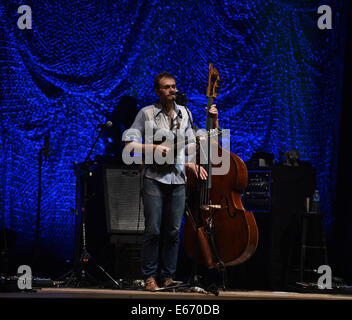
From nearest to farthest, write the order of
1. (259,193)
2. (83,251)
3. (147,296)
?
1. (147,296)
2. (83,251)
3. (259,193)

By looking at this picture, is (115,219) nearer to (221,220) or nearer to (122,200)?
(122,200)

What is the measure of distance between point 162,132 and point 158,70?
6.18ft

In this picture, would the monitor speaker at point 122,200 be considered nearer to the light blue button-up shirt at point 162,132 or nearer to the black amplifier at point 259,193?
the light blue button-up shirt at point 162,132

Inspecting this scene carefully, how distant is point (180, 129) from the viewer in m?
4.30

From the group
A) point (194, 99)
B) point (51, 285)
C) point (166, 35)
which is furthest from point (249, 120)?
point (51, 285)

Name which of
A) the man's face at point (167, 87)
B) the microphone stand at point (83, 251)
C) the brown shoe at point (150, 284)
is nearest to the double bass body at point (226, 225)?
the brown shoe at point (150, 284)

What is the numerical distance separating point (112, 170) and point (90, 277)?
1.04 m

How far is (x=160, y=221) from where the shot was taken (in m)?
4.18

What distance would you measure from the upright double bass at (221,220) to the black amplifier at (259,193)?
87 cm

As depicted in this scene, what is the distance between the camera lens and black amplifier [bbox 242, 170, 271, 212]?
16.7 feet

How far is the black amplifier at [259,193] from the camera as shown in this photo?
5098mm

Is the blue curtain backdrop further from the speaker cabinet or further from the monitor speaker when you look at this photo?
the monitor speaker

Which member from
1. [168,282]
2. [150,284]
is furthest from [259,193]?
[150,284]

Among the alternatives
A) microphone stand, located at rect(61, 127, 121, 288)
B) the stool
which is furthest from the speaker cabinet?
the stool
